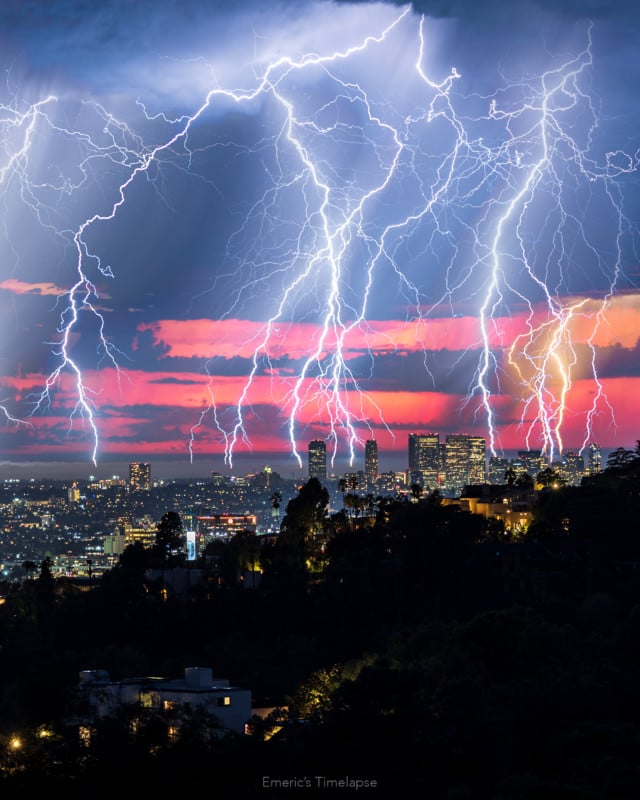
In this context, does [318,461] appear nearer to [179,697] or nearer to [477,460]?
[477,460]

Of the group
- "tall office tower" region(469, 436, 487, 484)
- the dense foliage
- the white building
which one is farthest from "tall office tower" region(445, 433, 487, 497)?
the white building

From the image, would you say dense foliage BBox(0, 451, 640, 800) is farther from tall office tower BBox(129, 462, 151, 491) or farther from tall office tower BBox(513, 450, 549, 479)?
tall office tower BBox(129, 462, 151, 491)

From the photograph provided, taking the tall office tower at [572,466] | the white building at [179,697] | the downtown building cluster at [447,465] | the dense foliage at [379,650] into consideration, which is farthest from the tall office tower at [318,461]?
the white building at [179,697]

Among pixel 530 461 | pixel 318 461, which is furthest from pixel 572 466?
pixel 318 461

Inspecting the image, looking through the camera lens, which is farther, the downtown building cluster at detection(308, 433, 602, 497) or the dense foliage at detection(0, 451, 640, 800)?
the downtown building cluster at detection(308, 433, 602, 497)

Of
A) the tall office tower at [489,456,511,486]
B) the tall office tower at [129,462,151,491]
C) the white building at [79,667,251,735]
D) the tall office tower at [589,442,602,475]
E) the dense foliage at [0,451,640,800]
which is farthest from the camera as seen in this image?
the tall office tower at [129,462,151,491]

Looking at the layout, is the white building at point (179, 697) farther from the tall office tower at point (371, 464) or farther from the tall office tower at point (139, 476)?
the tall office tower at point (139, 476)
